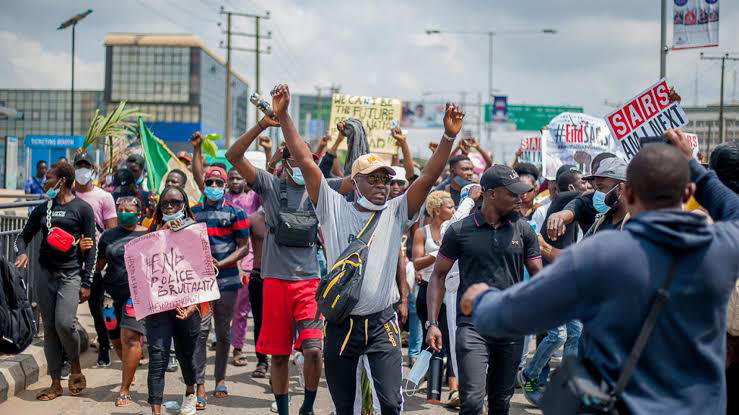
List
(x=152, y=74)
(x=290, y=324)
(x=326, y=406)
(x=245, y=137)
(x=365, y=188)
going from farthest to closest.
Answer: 1. (x=152, y=74)
2. (x=326, y=406)
3. (x=290, y=324)
4. (x=245, y=137)
5. (x=365, y=188)

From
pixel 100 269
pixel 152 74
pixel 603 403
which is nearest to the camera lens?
pixel 603 403

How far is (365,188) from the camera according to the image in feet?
17.0

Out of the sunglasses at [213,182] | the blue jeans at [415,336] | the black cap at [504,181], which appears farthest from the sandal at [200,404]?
the black cap at [504,181]

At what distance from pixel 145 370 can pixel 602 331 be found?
693 centimetres

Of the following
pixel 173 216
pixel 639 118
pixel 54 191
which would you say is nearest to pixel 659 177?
pixel 639 118

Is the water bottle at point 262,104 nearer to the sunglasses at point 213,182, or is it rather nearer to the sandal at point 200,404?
the sunglasses at point 213,182

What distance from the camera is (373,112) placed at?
13.5m

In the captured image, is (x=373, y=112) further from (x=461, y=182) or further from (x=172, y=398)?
(x=172, y=398)

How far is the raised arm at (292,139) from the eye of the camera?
5098 millimetres

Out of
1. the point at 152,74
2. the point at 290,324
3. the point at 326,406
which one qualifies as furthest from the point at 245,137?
the point at 152,74

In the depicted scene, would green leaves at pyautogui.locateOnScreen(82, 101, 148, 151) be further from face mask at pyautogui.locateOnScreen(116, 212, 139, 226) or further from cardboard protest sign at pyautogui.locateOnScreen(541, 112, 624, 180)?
cardboard protest sign at pyautogui.locateOnScreen(541, 112, 624, 180)

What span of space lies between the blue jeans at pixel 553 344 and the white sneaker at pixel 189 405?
302cm

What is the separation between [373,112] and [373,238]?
8553mm

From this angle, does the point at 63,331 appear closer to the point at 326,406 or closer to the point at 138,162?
the point at 326,406
